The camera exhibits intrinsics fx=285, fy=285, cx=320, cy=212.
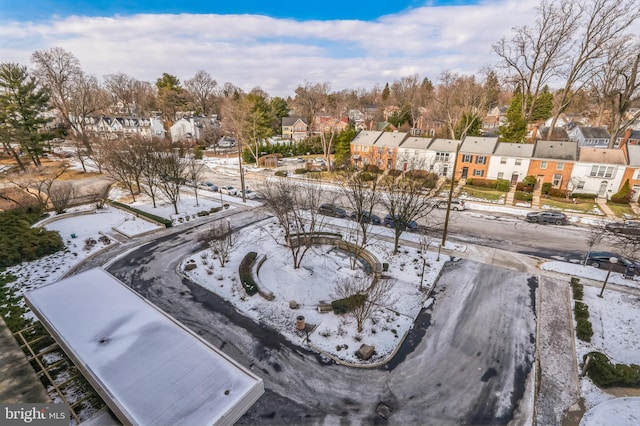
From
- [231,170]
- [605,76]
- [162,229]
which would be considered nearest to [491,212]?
[605,76]

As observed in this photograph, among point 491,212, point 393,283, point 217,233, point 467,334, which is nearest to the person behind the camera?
point 467,334

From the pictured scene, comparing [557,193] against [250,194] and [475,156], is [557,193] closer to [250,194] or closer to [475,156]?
[475,156]

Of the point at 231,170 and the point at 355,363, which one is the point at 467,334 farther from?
the point at 231,170

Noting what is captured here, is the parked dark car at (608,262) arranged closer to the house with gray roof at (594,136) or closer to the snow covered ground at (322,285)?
the snow covered ground at (322,285)

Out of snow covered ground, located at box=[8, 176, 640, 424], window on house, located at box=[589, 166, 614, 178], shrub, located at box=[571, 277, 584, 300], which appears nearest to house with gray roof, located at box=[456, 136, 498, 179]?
window on house, located at box=[589, 166, 614, 178]

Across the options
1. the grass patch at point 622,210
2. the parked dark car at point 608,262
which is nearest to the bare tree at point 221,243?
the parked dark car at point 608,262

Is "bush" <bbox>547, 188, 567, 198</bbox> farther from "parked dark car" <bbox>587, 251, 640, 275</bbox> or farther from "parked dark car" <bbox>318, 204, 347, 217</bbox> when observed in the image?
"parked dark car" <bbox>318, 204, 347, 217</bbox>
